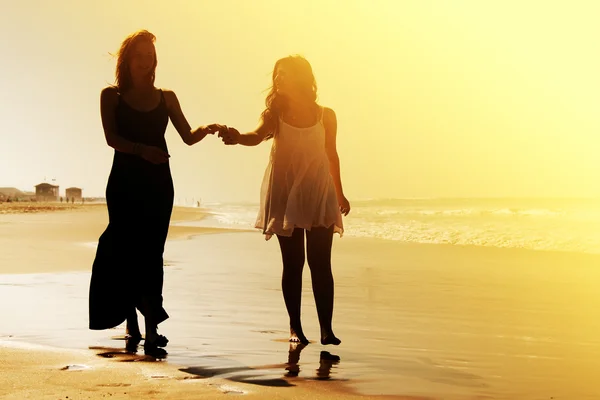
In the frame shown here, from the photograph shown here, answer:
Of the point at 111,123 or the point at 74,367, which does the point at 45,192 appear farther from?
the point at 74,367

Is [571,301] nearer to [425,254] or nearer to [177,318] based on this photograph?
[177,318]

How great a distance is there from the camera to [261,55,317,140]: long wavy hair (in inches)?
227

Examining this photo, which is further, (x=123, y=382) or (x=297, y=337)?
(x=297, y=337)

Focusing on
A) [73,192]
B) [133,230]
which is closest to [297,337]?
[133,230]

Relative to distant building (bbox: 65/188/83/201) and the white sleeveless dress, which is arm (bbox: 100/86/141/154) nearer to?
the white sleeveless dress

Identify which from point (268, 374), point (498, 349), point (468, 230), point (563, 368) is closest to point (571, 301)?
point (498, 349)

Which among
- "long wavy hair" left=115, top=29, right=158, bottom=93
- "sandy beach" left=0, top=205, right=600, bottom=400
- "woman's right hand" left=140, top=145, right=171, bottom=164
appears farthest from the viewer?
"long wavy hair" left=115, top=29, right=158, bottom=93

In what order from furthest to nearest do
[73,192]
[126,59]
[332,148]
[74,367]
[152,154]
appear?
[73,192] < [332,148] < [126,59] < [152,154] < [74,367]

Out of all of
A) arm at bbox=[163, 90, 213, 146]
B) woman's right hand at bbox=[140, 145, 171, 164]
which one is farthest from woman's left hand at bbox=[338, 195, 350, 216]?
woman's right hand at bbox=[140, 145, 171, 164]

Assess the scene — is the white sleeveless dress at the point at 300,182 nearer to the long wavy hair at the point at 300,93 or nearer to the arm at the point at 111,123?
the long wavy hair at the point at 300,93

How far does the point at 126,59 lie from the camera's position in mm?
5535

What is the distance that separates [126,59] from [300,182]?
4.81 feet

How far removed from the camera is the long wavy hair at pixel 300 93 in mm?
5773

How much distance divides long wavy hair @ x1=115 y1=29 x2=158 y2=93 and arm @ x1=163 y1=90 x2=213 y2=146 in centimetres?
19
